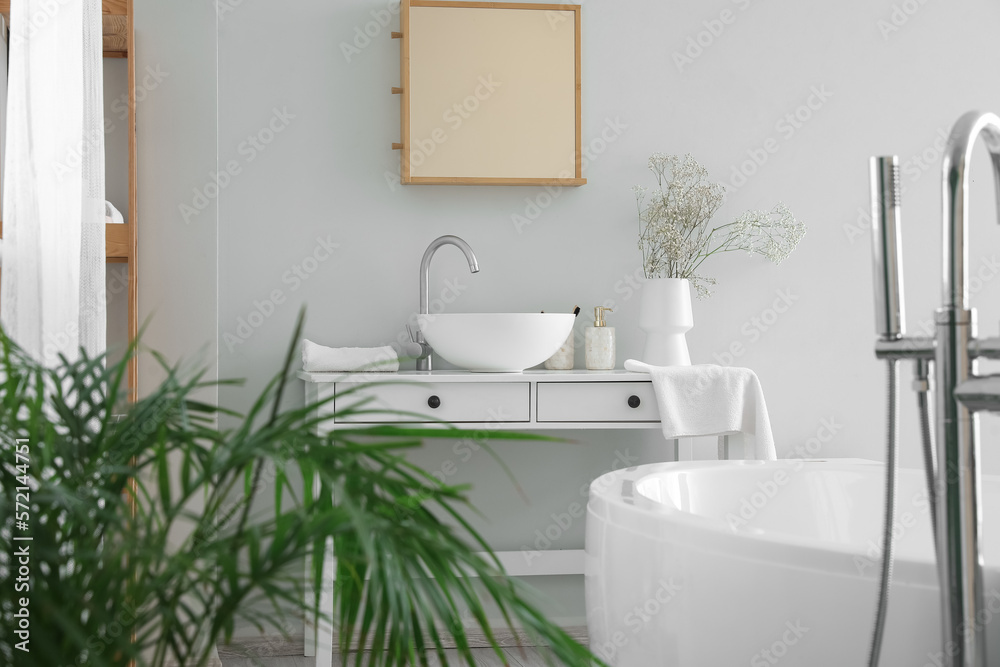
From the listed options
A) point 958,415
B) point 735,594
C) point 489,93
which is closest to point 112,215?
point 489,93

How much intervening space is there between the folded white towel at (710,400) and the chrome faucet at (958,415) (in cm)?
133

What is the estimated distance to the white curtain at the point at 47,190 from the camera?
1.24 metres

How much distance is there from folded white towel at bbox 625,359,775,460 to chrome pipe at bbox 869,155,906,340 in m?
1.32

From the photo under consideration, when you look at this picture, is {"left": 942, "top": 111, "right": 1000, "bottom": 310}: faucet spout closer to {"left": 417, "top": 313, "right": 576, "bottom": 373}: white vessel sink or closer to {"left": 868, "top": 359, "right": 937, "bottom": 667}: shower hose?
{"left": 868, "top": 359, "right": 937, "bottom": 667}: shower hose

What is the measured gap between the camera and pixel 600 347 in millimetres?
2666

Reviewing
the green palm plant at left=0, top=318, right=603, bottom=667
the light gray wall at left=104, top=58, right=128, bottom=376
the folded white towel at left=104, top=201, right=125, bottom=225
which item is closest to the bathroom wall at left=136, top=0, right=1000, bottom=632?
the light gray wall at left=104, top=58, right=128, bottom=376

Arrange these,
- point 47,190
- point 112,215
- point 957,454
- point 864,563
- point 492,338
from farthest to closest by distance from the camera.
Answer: point 492,338, point 112,215, point 47,190, point 864,563, point 957,454

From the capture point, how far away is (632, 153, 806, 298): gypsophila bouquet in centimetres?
275

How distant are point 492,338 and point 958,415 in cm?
151

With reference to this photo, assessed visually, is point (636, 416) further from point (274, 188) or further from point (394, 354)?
point (274, 188)

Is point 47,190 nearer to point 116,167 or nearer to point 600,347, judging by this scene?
point 116,167

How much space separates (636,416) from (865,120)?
143cm

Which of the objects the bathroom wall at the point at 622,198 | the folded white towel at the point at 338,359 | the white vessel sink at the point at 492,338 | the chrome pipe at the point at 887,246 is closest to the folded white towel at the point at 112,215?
the bathroom wall at the point at 622,198

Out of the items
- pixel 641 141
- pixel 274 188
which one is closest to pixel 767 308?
pixel 641 141
